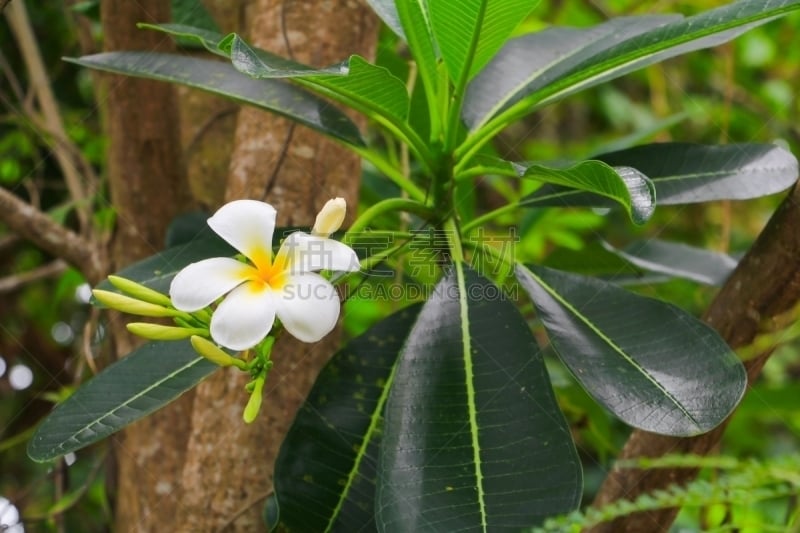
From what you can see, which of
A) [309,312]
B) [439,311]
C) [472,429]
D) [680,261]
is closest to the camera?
[309,312]

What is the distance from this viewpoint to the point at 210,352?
69cm

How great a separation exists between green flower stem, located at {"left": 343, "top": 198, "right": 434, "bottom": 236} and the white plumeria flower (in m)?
0.08

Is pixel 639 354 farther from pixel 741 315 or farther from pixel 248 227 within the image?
pixel 248 227

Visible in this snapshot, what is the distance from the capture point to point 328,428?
0.91 m

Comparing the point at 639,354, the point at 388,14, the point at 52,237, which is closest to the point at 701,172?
the point at 639,354

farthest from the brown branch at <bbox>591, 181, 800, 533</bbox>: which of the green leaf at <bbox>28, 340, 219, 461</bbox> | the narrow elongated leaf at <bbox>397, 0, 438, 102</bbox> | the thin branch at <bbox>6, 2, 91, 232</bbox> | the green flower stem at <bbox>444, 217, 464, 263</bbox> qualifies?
the thin branch at <bbox>6, 2, 91, 232</bbox>

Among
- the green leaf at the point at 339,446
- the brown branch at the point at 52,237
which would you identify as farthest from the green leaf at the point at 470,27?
the brown branch at the point at 52,237

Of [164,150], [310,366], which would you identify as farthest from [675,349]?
[164,150]

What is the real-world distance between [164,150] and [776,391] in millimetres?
1076

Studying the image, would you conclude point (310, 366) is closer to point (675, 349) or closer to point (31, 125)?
point (675, 349)

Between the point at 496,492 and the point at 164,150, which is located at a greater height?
the point at 496,492

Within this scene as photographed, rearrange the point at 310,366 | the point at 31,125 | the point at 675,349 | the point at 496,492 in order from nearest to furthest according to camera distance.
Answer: the point at 496,492 → the point at 675,349 → the point at 310,366 → the point at 31,125

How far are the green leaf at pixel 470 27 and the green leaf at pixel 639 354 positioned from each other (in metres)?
0.26

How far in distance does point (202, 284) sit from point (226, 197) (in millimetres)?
540
